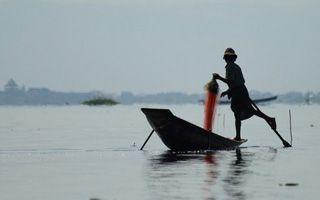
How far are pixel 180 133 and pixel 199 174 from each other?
7165 mm

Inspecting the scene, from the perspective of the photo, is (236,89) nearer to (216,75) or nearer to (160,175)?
(216,75)

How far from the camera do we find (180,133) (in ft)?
91.1

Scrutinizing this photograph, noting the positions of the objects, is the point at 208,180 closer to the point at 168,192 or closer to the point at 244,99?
the point at 168,192

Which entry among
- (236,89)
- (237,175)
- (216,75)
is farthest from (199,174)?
(236,89)

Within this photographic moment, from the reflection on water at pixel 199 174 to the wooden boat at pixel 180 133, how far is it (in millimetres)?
435

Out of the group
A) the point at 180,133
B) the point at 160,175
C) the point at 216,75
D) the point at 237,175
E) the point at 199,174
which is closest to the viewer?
the point at 237,175

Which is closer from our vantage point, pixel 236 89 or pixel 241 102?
pixel 236 89

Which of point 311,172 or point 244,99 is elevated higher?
point 244,99

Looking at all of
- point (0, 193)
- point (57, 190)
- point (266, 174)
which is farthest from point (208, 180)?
point (0, 193)

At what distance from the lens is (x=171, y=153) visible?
28.7 metres

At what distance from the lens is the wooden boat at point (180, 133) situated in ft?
90.7

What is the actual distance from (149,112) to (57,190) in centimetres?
1047

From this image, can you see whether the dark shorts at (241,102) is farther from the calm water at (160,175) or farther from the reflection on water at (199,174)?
the reflection on water at (199,174)

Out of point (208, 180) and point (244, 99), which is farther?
point (244, 99)
